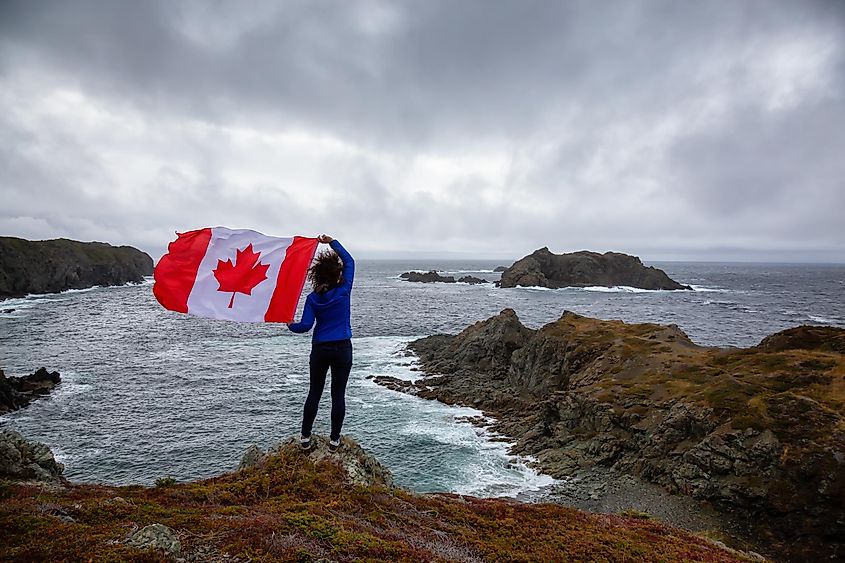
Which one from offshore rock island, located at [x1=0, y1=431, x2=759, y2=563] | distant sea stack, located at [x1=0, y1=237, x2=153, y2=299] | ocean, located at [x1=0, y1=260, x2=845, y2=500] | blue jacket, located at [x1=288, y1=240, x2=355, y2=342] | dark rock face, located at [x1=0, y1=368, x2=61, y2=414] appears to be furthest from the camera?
distant sea stack, located at [x1=0, y1=237, x2=153, y2=299]

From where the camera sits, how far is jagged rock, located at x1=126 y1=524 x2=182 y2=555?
20.8 ft

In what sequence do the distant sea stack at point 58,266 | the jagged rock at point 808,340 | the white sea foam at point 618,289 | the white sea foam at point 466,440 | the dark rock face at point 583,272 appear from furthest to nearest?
the dark rock face at point 583,272
the white sea foam at point 618,289
the distant sea stack at point 58,266
the jagged rock at point 808,340
the white sea foam at point 466,440

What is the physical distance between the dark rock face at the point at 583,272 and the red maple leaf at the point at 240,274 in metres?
148

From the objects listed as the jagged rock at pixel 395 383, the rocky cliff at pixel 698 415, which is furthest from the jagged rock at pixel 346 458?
the jagged rock at pixel 395 383

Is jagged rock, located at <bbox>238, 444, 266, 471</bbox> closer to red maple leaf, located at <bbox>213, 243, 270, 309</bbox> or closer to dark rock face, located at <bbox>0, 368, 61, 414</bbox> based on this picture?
red maple leaf, located at <bbox>213, 243, 270, 309</bbox>

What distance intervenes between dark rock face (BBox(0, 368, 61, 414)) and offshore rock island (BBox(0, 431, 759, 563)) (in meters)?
31.5

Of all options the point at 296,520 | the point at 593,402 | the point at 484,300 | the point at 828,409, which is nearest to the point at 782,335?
the point at 828,409

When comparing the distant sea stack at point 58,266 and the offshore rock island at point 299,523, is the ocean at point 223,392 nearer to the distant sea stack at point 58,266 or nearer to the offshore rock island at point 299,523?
the offshore rock island at point 299,523

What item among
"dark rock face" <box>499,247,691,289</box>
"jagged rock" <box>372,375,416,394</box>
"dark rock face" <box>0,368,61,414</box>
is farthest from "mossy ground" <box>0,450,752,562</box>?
"dark rock face" <box>499,247,691,289</box>

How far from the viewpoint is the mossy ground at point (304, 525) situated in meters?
6.64

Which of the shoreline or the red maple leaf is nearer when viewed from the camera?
the red maple leaf

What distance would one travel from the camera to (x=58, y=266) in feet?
422

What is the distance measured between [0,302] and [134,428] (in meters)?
98.5

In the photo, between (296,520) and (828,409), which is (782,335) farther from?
(296,520)
